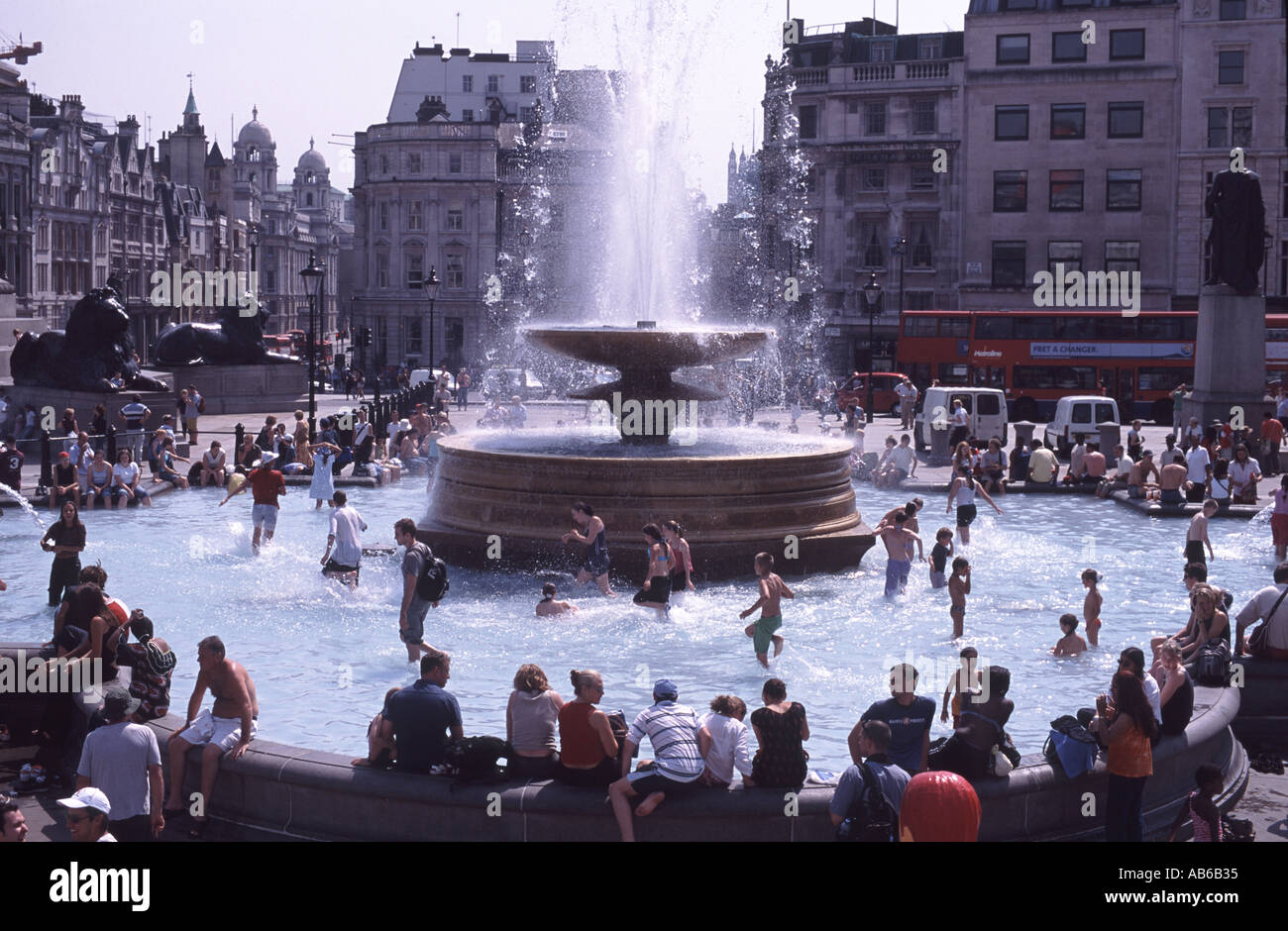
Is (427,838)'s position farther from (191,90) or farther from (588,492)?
(191,90)

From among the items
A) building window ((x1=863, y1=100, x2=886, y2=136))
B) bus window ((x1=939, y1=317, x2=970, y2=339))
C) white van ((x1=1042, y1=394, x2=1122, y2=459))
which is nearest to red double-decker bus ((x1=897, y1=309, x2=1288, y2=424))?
bus window ((x1=939, y1=317, x2=970, y2=339))

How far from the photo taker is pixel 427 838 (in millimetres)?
8820

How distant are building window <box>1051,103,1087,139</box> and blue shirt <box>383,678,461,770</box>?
55.6 meters

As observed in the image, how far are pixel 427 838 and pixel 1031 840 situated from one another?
3.51 meters

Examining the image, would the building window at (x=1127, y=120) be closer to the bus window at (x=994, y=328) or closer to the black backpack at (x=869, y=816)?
the bus window at (x=994, y=328)

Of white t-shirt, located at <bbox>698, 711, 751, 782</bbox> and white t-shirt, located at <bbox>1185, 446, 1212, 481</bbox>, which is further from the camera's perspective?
white t-shirt, located at <bbox>1185, 446, 1212, 481</bbox>

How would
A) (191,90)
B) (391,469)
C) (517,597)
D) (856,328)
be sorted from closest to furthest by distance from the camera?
(517,597) → (391,469) → (856,328) → (191,90)

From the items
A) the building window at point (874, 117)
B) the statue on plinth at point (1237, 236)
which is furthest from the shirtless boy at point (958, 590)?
the building window at point (874, 117)

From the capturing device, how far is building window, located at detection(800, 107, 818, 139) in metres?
64.0

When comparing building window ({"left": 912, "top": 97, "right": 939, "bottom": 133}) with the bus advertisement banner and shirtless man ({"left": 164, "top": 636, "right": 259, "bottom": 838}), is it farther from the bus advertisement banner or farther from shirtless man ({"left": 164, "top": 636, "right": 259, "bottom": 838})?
shirtless man ({"left": 164, "top": 636, "right": 259, "bottom": 838})

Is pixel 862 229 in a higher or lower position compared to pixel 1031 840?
higher

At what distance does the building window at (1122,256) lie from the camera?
59062mm

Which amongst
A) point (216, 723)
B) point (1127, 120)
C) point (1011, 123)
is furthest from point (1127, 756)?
point (1011, 123)
